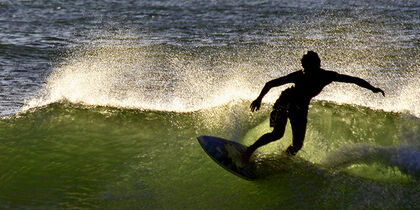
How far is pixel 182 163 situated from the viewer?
23.5 ft

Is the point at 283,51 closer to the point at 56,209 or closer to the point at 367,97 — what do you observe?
the point at 367,97

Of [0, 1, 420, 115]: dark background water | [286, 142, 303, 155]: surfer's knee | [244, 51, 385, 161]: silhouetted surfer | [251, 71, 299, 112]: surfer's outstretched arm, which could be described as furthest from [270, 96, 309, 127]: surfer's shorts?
[0, 1, 420, 115]: dark background water

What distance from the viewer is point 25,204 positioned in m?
6.23

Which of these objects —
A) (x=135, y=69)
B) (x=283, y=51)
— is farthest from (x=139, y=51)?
(x=283, y=51)

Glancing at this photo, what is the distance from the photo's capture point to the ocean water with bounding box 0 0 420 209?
644cm

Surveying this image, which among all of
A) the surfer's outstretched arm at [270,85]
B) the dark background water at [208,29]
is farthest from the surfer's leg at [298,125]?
the dark background water at [208,29]

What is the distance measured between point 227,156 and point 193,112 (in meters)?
2.91

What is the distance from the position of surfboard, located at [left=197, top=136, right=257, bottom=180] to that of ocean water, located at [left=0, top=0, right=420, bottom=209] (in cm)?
21

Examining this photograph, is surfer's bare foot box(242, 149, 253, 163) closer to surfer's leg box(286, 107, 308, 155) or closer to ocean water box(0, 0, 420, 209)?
ocean water box(0, 0, 420, 209)

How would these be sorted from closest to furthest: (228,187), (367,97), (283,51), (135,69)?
(228,187), (367,97), (135,69), (283,51)

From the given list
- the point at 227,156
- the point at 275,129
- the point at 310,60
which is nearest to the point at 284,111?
the point at 275,129

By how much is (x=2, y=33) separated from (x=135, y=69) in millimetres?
6171

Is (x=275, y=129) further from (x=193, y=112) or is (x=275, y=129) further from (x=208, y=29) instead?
(x=208, y=29)

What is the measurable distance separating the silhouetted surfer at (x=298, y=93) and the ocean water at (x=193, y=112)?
49cm
